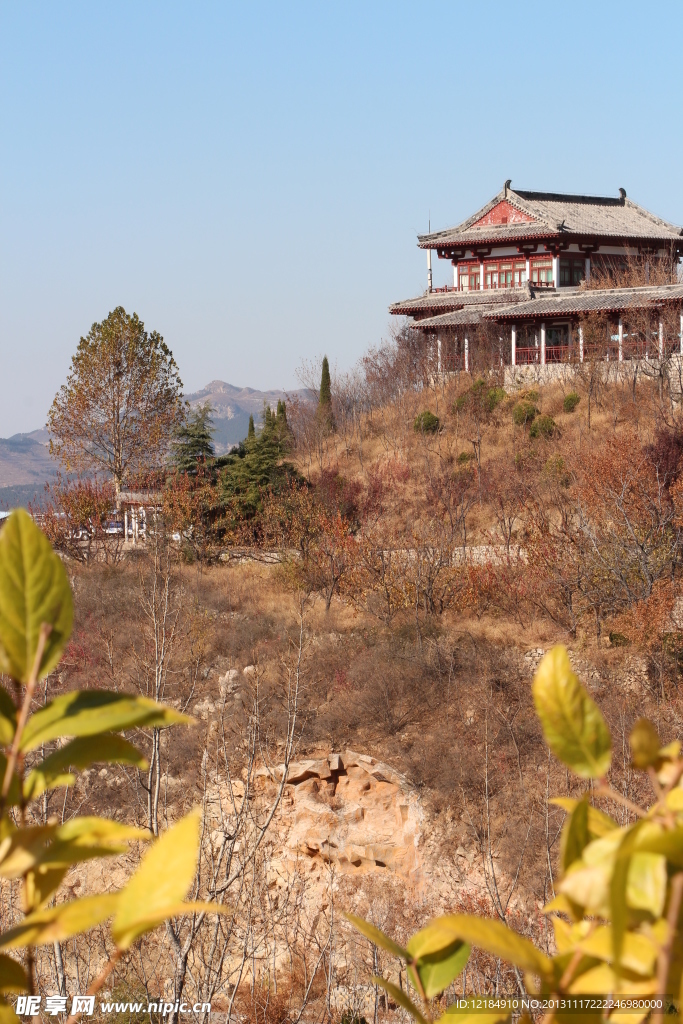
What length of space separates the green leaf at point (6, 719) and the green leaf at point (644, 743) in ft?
Answer: 1.55

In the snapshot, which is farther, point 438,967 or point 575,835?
point 438,967

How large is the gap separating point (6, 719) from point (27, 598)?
10 cm

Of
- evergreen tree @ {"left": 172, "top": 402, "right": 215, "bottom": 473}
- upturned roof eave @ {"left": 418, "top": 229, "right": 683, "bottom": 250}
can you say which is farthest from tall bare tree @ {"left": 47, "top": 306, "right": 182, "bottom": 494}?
upturned roof eave @ {"left": 418, "top": 229, "right": 683, "bottom": 250}

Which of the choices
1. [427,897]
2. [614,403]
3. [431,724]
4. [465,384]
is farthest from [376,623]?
[465,384]

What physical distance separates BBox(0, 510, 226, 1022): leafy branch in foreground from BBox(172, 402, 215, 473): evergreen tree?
19.8m

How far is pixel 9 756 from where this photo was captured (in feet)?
2.44

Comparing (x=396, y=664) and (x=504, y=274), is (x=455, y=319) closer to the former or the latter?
(x=504, y=274)

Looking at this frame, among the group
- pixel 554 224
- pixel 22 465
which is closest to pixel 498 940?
pixel 554 224

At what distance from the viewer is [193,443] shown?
2092 cm

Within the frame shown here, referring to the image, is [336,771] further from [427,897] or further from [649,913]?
[649,913]

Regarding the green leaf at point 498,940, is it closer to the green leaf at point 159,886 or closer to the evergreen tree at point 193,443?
the green leaf at point 159,886

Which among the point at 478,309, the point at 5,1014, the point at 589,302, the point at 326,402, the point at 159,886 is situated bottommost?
the point at 5,1014

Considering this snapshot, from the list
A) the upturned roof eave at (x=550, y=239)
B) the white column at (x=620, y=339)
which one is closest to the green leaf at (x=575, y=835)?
the white column at (x=620, y=339)

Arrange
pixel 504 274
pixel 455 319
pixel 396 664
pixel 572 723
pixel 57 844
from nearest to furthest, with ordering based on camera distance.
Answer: pixel 57 844, pixel 572 723, pixel 396 664, pixel 455 319, pixel 504 274
